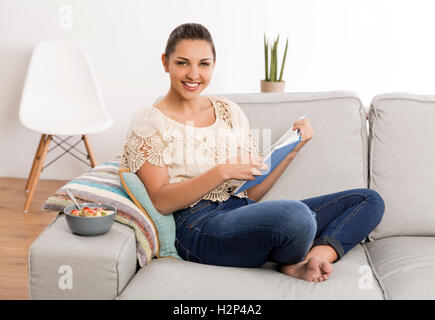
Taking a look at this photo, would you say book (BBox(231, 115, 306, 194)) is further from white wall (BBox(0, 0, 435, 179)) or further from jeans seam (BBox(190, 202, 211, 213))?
white wall (BBox(0, 0, 435, 179))

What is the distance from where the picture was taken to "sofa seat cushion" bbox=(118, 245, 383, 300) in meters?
1.48

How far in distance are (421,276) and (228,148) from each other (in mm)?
699

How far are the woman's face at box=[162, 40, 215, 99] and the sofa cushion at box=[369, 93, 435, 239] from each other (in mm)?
697

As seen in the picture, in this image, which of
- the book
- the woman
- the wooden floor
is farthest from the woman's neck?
the wooden floor

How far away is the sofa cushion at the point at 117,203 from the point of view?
5.39 feet

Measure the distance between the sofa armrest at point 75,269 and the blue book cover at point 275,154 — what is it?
0.41 m

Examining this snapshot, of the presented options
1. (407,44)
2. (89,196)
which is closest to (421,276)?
(89,196)

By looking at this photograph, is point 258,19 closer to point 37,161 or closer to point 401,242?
point 37,161

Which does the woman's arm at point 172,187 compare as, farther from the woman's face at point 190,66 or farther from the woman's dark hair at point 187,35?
the woman's dark hair at point 187,35

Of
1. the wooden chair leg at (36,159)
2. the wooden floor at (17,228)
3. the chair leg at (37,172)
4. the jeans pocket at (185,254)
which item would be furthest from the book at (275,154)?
the wooden chair leg at (36,159)

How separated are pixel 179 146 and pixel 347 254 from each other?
64 cm

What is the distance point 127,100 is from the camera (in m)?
3.62

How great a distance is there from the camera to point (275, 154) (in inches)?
66.4

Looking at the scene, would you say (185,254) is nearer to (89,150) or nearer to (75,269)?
(75,269)
